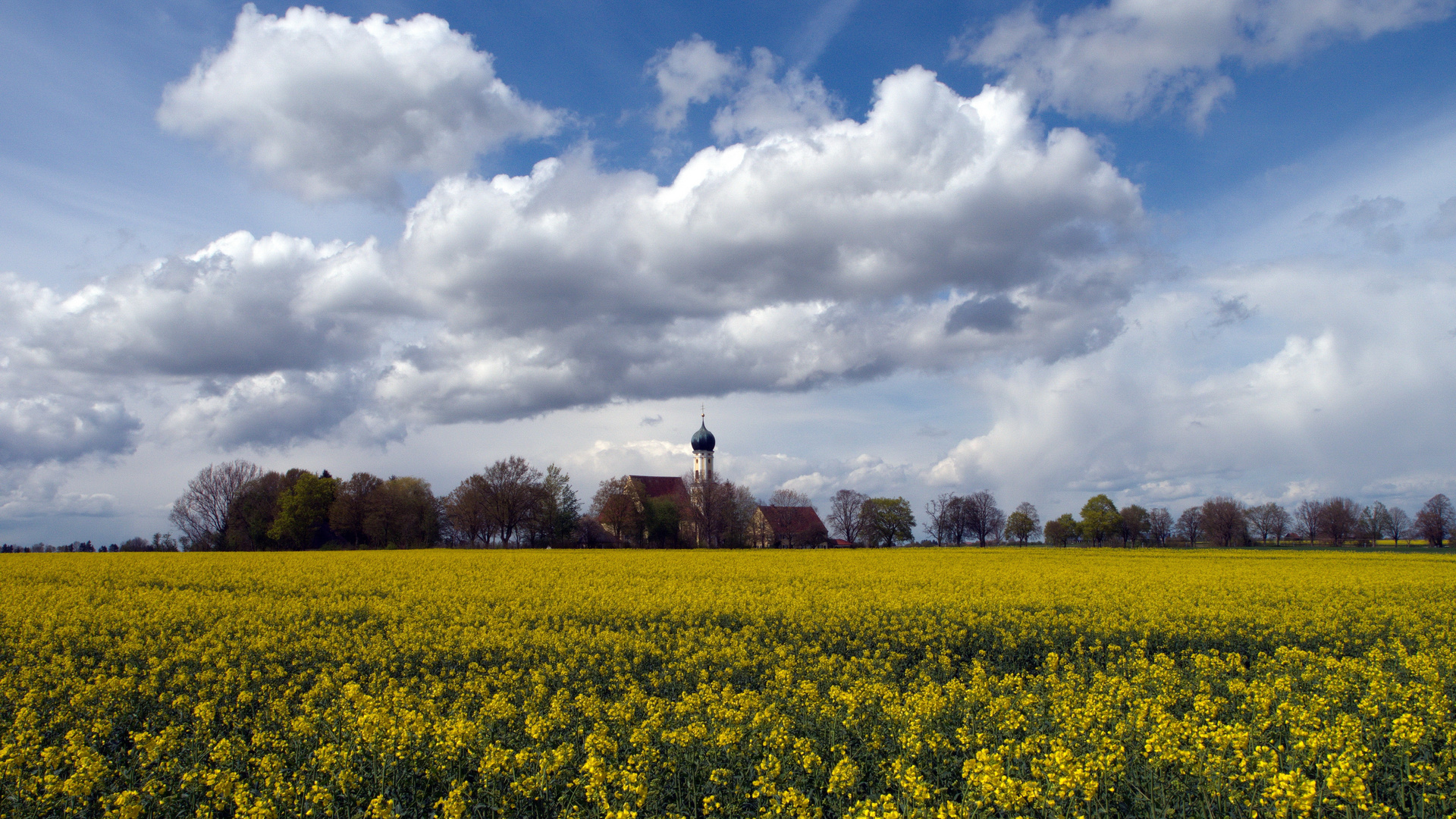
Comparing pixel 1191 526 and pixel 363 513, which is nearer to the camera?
pixel 363 513

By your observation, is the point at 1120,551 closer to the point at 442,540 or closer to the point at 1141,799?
the point at 1141,799

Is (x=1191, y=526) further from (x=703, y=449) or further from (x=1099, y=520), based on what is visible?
(x=703, y=449)

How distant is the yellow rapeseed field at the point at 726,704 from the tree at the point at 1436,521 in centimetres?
10076

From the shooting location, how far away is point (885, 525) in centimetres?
10181

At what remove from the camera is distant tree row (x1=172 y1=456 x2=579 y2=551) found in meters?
73.4

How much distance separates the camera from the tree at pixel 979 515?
364 feet

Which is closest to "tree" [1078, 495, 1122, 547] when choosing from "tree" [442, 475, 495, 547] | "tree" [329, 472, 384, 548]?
"tree" [442, 475, 495, 547]

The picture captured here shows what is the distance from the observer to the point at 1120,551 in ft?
184

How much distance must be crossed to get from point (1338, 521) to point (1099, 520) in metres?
29.6

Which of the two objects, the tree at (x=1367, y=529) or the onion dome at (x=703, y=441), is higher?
the onion dome at (x=703, y=441)

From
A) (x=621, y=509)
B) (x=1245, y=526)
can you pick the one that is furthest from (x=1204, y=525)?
(x=621, y=509)

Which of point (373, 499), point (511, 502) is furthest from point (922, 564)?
point (373, 499)

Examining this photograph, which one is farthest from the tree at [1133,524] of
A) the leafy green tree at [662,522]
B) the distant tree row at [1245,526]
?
the leafy green tree at [662,522]

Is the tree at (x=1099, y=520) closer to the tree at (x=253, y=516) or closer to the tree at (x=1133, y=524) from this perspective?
the tree at (x=1133, y=524)
